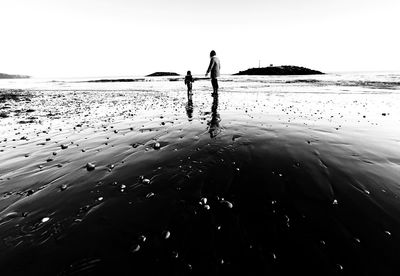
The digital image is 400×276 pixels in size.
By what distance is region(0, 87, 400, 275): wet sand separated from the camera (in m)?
2.67

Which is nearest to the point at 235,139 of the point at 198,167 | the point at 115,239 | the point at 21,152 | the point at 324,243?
the point at 198,167

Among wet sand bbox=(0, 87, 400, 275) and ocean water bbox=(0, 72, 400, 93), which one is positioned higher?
ocean water bbox=(0, 72, 400, 93)

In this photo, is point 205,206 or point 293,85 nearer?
point 205,206

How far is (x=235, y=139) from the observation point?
7.18 m

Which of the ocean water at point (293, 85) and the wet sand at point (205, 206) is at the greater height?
the ocean water at point (293, 85)

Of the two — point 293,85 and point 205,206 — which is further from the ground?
point 293,85

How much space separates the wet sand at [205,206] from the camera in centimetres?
267

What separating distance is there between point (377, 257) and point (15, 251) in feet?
15.7

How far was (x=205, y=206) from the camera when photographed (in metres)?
3.72

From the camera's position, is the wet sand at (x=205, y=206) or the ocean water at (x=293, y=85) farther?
the ocean water at (x=293, y=85)

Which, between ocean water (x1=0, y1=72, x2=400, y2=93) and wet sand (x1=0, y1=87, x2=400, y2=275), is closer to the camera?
wet sand (x1=0, y1=87, x2=400, y2=275)

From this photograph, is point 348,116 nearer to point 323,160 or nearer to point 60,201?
point 323,160

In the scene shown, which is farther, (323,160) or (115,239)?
(323,160)

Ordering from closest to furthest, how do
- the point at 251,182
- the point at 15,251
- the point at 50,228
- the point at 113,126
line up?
the point at 15,251 → the point at 50,228 → the point at 251,182 → the point at 113,126
